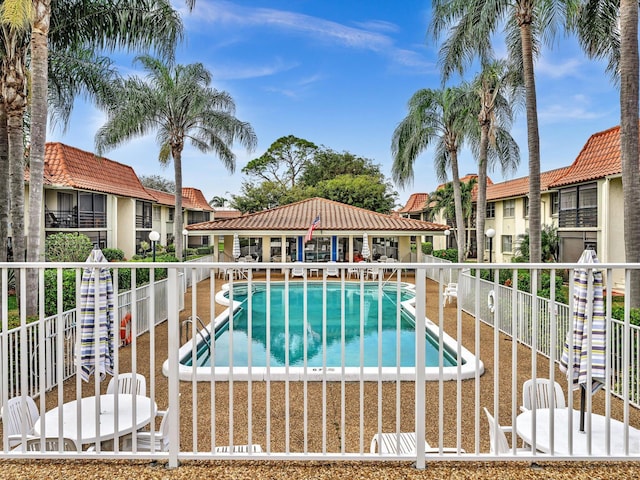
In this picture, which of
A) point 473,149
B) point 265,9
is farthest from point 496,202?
point 265,9

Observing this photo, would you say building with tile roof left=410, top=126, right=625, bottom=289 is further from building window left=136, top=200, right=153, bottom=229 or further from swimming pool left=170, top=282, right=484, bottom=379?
building window left=136, top=200, right=153, bottom=229

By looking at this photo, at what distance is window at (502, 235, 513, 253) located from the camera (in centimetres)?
2725

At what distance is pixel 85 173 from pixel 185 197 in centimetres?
1606

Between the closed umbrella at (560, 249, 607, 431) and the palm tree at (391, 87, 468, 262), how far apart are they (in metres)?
17.2

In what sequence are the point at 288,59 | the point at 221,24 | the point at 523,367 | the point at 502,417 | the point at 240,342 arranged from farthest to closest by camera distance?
the point at 288,59 < the point at 221,24 < the point at 240,342 < the point at 523,367 < the point at 502,417

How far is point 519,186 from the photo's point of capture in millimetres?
26344

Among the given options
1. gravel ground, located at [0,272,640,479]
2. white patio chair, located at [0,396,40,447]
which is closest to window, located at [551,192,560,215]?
gravel ground, located at [0,272,640,479]

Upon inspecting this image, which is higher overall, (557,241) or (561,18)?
(561,18)

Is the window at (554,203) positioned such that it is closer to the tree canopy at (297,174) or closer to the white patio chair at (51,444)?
the tree canopy at (297,174)

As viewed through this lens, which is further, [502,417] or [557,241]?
[557,241]

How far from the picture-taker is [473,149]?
19.7 m

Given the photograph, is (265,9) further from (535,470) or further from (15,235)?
(535,470)

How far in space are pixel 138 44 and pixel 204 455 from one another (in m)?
12.6

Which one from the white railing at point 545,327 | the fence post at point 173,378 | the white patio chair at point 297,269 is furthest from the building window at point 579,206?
the fence post at point 173,378
